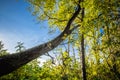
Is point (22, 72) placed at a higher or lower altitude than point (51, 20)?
lower

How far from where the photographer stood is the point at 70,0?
1439cm

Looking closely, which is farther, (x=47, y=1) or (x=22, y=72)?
(x=22, y=72)

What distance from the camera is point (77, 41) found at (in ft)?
54.3

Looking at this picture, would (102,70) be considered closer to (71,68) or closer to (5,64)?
(71,68)

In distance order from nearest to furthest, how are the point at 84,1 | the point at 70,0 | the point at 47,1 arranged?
1. the point at 84,1
2. the point at 70,0
3. the point at 47,1

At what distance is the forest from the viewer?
10.8 m

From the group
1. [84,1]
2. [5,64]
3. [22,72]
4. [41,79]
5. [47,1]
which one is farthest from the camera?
[41,79]

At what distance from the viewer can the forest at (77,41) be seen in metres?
10.8

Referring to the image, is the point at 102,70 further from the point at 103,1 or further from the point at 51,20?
the point at 103,1

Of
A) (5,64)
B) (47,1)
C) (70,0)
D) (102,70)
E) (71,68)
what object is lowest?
(5,64)

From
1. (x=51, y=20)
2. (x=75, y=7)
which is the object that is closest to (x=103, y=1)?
(x=75, y=7)

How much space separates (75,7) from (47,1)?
7.56ft

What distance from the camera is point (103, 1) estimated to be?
11547 mm

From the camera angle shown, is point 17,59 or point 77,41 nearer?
point 17,59
